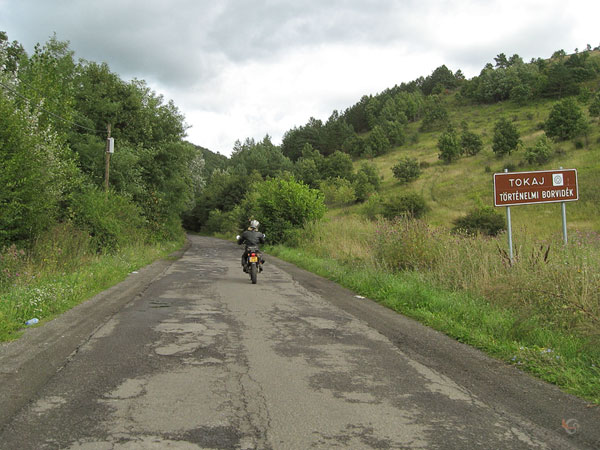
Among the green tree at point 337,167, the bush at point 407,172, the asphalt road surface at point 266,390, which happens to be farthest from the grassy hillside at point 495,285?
the green tree at point 337,167

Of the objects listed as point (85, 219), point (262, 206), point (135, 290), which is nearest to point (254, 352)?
point (135, 290)

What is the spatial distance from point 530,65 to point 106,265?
13857 centimetres

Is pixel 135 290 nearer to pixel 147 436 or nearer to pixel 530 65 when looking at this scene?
pixel 147 436

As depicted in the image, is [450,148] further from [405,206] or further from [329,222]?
[329,222]

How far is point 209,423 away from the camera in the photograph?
3.48 m

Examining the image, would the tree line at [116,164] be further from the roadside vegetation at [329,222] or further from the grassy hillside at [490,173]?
the grassy hillside at [490,173]

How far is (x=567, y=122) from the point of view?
2437 inches

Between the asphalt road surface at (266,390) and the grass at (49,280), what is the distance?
58cm

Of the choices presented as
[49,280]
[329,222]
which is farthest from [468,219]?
[49,280]

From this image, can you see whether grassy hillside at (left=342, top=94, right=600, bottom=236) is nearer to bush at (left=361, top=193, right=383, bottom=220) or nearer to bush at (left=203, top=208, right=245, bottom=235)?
bush at (left=361, top=193, right=383, bottom=220)

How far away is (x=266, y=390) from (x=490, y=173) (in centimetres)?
6133

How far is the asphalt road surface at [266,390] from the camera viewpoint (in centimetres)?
330

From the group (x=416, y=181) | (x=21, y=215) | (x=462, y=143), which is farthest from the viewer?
(x=462, y=143)

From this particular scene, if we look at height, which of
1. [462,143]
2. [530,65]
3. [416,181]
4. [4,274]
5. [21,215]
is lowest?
[4,274]
